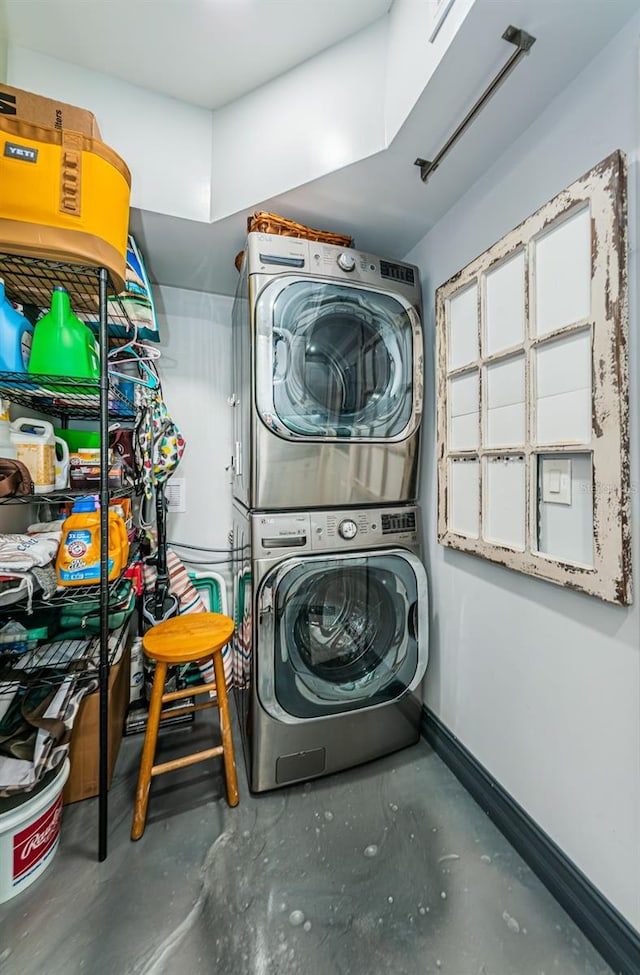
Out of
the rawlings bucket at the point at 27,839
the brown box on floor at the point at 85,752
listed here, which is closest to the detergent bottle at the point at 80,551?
the brown box on floor at the point at 85,752

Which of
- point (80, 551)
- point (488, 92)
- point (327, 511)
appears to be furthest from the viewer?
point (327, 511)

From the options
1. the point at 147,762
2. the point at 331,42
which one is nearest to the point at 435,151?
the point at 331,42

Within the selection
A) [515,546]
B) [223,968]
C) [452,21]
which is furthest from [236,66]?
[223,968]

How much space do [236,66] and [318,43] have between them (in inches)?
11.7

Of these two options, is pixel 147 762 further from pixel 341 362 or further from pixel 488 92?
pixel 488 92

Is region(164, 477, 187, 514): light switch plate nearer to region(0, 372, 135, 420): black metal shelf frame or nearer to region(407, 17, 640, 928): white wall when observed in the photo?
region(0, 372, 135, 420): black metal shelf frame

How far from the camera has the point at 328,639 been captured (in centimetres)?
153

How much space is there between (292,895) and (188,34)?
8.80ft

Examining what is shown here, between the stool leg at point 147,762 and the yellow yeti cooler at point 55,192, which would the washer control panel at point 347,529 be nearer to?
the stool leg at point 147,762

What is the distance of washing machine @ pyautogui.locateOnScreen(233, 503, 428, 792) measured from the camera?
4.50 ft

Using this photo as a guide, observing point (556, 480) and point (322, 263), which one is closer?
point (556, 480)

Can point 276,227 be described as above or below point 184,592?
above

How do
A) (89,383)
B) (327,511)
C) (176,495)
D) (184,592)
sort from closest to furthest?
(89,383)
(327,511)
(184,592)
(176,495)

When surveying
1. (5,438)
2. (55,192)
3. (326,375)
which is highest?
(55,192)
